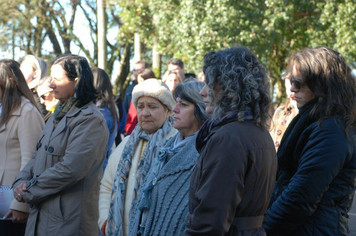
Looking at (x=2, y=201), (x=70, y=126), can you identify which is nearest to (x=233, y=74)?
(x=70, y=126)

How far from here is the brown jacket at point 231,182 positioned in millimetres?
2432

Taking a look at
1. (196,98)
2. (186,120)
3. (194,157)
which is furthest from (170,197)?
(196,98)

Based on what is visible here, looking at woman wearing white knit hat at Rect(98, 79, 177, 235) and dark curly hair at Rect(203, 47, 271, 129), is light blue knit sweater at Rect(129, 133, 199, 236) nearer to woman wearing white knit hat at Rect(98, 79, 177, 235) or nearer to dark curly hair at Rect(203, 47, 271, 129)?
woman wearing white knit hat at Rect(98, 79, 177, 235)

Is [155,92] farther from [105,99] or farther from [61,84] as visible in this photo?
[105,99]

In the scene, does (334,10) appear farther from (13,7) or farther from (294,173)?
(13,7)

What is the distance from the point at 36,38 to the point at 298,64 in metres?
23.2

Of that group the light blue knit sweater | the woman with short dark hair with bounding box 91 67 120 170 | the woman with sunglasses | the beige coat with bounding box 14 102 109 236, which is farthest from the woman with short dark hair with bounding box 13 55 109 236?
the woman with short dark hair with bounding box 91 67 120 170

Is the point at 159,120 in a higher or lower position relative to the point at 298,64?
lower

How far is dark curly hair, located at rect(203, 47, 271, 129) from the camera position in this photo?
256 centimetres

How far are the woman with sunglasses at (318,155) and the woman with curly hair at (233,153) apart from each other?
17.1 inches

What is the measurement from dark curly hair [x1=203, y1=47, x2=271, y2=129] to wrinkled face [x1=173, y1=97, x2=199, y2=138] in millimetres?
852

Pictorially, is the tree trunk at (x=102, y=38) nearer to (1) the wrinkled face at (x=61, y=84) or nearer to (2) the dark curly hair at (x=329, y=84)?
(1) the wrinkled face at (x=61, y=84)

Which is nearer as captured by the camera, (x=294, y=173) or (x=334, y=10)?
(x=294, y=173)

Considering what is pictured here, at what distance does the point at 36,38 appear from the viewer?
25047 mm
